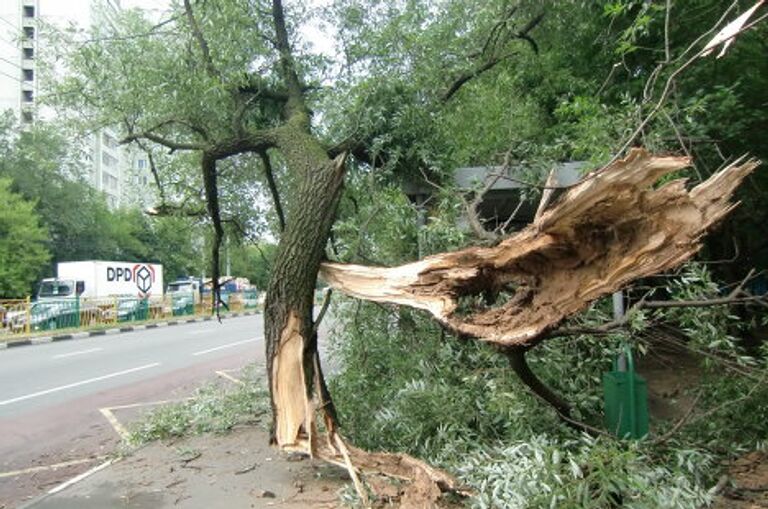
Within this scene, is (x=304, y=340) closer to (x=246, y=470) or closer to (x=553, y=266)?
(x=246, y=470)

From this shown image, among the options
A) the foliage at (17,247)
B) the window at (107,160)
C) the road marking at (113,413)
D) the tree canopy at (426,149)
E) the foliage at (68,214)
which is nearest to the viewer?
the tree canopy at (426,149)

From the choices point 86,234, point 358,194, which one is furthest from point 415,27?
point 86,234

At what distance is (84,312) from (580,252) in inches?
979

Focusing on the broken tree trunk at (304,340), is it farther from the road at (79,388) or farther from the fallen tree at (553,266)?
the road at (79,388)

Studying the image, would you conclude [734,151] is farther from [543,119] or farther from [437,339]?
[437,339]

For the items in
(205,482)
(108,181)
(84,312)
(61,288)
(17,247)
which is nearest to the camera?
(205,482)

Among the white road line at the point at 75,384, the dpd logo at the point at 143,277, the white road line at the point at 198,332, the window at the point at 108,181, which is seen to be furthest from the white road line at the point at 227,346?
the window at the point at 108,181

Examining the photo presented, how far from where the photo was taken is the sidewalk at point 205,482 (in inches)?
172

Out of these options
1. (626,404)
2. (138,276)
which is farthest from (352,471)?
(138,276)

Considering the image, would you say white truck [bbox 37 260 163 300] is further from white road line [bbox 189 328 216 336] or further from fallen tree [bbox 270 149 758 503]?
fallen tree [bbox 270 149 758 503]

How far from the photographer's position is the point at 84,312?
24609 millimetres

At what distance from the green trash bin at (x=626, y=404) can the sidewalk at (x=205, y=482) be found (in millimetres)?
2039

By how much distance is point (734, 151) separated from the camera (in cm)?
791

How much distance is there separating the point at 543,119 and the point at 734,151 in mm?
2498
